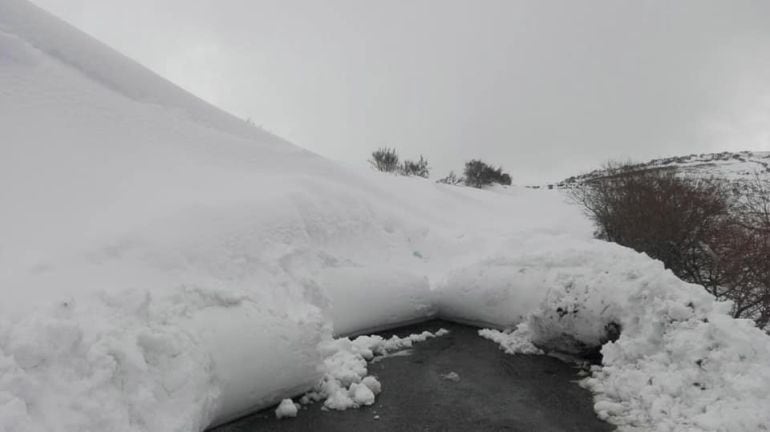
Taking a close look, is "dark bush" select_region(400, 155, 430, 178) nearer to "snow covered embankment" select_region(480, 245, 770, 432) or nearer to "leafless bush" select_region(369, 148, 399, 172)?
"leafless bush" select_region(369, 148, 399, 172)

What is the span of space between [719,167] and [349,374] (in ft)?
136

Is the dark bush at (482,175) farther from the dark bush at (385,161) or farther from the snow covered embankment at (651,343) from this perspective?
the snow covered embankment at (651,343)

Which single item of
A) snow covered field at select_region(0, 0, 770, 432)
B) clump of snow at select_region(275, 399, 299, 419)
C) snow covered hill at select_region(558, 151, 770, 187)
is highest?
snow covered hill at select_region(558, 151, 770, 187)

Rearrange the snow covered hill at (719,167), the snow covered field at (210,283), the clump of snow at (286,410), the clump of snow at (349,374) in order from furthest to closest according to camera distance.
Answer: the snow covered hill at (719,167)
the clump of snow at (349,374)
the clump of snow at (286,410)
the snow covered field at (210,283)

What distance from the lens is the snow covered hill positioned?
16141 mm

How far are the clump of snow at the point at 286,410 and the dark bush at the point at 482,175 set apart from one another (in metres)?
28.9

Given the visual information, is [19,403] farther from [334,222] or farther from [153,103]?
[153,103]

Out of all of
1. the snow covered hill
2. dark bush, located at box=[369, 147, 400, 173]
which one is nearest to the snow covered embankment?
the snow covered hill

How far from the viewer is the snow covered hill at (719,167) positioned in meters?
16.1

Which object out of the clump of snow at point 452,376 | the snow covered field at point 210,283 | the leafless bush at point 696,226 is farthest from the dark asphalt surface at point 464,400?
the leafless bush at point 696,226

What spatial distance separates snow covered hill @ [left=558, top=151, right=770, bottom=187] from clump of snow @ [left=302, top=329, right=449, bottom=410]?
21.8 feet

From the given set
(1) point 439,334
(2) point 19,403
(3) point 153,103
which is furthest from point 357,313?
(3) point 153,103

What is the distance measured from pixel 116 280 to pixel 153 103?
178 inches

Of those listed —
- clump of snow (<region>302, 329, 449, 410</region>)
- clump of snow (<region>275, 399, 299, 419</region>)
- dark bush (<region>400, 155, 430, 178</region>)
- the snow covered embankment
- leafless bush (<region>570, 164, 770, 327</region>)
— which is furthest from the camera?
dark bush (<region>400, 155, 430, 178</region>)
